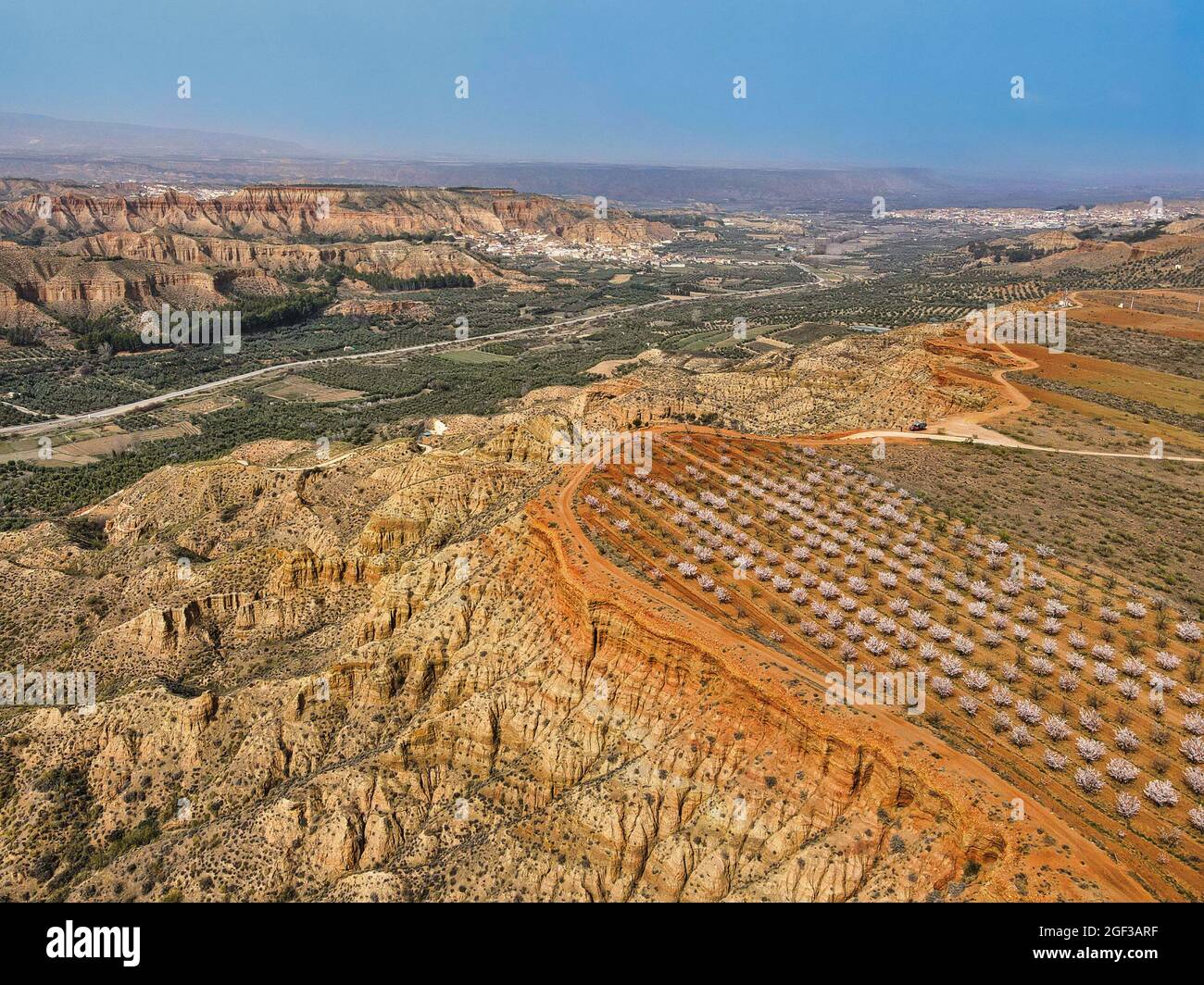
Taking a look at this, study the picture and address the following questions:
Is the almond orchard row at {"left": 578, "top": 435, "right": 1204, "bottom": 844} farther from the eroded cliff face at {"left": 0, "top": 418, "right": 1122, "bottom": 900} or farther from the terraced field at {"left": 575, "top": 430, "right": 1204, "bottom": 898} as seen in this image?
the eroded cliff face at {"left": 0, "top": 418, "right": 1122, "bottom": 900}

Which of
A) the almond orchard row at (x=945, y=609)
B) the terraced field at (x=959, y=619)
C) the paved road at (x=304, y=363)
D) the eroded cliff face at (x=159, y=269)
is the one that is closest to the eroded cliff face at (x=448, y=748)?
the terraced field at (x=959, y=619)

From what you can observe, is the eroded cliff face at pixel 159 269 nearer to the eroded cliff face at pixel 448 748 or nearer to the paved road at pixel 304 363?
the paved road at pixel 304 363

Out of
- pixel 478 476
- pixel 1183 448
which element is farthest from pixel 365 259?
pixel 1183 448

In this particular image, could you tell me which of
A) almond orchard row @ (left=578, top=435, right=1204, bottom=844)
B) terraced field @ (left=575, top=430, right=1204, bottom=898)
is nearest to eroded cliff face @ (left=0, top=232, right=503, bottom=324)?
almond orchard row @ (left=578, top=435, right=1204, bottom=844)

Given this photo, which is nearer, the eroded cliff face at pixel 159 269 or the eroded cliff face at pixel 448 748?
the eroded cliff face at pixel 448 748

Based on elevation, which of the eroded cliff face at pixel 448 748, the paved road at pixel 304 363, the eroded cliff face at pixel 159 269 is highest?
the eroded cliff face at pixel 159 269

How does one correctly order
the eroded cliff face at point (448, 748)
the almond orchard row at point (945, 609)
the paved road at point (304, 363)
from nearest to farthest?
the eroded cliff face at point (448, 748) → the almond orchard row at point (945, 609) → the paved road at point (304, 363)

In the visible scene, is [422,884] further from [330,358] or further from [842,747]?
[330,358]

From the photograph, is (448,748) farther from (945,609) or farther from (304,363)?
(304,363)
